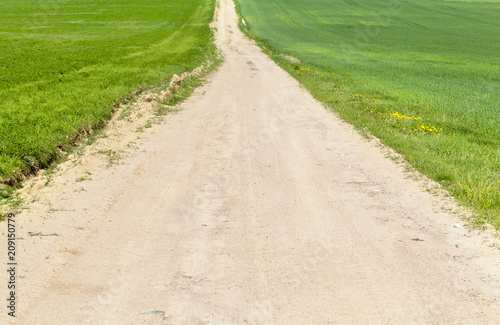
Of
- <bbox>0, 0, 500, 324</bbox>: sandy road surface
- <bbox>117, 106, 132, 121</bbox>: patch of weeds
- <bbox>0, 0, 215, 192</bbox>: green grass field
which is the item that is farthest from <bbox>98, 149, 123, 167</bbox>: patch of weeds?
<bbox>117, 106, 132, 121</bbox>: patch of weeds

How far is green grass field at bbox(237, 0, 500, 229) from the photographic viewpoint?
10.5 m

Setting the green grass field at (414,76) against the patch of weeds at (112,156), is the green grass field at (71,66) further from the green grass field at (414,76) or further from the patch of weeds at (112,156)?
the green grass field at (414,76)

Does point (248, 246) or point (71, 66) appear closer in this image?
point (248, 246)

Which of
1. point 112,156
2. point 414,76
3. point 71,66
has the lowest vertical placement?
point 112,156

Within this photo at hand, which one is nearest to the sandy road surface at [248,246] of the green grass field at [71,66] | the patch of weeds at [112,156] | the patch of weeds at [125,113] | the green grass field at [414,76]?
the patch of weeds at [112,156]

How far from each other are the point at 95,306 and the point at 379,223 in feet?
15.8

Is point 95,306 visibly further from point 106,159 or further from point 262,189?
point 106,159

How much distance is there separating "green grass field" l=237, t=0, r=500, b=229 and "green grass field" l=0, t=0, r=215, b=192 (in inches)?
330

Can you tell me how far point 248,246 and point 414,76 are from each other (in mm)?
25602

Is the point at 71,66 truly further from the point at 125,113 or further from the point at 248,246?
the point at 248,246

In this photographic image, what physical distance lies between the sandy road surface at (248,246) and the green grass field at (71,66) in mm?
2204

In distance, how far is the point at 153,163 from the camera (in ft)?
32.7

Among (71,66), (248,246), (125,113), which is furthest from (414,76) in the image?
(248,246)

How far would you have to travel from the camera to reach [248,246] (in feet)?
21.2
